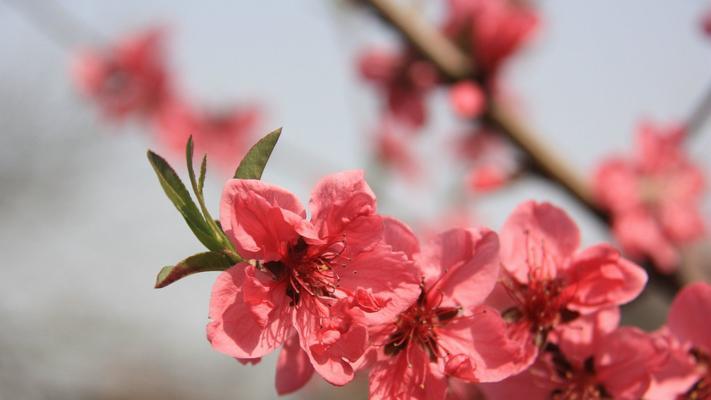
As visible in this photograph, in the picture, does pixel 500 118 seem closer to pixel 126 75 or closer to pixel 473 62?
pixel 473 62

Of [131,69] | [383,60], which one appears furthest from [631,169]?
[131,69]

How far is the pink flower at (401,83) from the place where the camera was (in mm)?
2162

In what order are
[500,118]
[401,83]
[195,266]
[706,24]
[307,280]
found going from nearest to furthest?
[195,266], [307,280], [706,24], [500,118], [401,83]

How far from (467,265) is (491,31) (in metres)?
1.37

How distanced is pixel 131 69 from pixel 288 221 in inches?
121

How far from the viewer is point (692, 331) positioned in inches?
35.9

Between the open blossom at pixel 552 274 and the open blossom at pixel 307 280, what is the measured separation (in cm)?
19

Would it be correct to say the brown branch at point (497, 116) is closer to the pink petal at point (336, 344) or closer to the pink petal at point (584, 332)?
the pink petal at point (584, 332)

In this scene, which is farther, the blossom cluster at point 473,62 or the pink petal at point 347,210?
the blossom cluster at point 473,62

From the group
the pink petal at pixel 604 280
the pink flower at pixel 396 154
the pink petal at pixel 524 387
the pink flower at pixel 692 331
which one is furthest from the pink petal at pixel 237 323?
the pink flower at pixel 396 154

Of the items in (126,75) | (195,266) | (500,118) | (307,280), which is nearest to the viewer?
(195,266)

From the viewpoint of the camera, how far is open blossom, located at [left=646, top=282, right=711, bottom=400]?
2.89 feet

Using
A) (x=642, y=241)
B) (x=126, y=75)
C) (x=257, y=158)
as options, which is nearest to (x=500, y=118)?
(x=642, y=241)

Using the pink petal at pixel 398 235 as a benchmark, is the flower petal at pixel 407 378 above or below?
below
